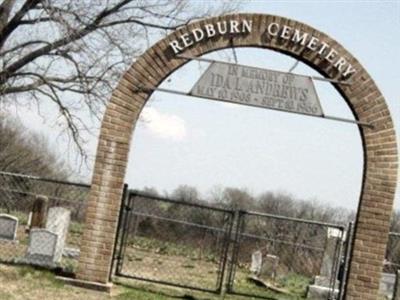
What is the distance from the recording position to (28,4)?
68.0ft

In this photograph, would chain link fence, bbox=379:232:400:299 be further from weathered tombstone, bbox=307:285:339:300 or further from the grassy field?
the grassy field

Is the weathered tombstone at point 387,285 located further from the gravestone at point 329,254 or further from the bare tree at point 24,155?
the bare tree at point 24,155

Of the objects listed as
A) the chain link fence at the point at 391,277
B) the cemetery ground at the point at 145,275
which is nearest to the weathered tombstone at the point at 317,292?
the cemetery ground at the point at 145,275

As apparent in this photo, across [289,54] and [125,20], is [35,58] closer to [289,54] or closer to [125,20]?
[125,20]

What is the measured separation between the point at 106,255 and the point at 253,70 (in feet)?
11.9

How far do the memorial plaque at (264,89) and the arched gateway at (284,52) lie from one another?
1.20 ft

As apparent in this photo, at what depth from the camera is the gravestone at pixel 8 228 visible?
17.1 metres

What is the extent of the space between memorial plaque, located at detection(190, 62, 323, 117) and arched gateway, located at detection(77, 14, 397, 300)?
0.37m

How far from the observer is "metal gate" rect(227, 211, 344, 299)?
13949mm

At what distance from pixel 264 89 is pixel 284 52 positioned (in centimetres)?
67

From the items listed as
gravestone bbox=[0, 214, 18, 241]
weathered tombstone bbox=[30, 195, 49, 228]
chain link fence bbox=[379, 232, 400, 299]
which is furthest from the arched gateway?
weathered tombstone bbox=[30, 195, 49, 228]

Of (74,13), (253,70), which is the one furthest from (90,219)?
(74,13)

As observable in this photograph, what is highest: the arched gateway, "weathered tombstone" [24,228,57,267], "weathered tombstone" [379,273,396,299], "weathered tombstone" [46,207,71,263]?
the arched gateway

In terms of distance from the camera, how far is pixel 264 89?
10008mm
